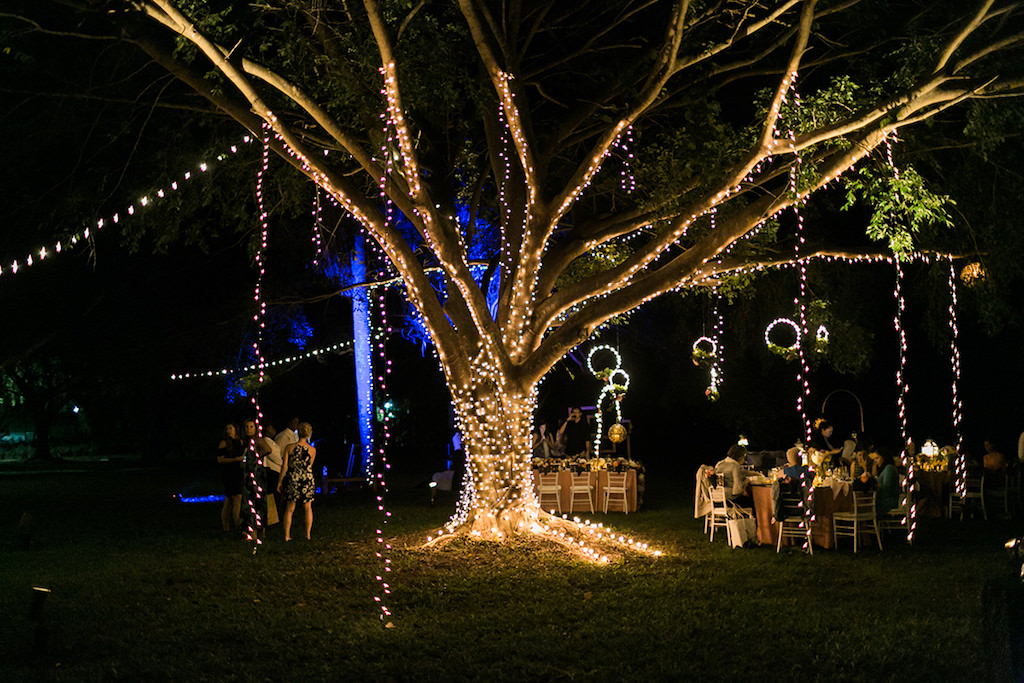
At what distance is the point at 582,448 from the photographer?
19016 mm

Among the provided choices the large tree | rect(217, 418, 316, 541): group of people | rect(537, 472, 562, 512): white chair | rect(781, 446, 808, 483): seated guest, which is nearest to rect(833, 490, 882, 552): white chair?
rect(781, 446, 808, 483): seated guest

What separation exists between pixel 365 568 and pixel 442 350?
276 cm

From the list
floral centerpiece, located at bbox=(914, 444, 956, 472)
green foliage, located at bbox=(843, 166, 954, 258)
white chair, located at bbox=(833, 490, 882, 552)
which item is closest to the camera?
green foliage, located at bbox=(843, 166, 954, 258)

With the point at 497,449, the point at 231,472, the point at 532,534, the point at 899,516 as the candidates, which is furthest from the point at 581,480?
the point at 231,472

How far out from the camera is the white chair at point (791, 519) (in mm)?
11516

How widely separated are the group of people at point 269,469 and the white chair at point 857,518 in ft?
20.3

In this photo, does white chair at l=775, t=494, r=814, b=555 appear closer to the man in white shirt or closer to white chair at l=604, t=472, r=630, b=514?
white chair at l=604, t=472, r=630, b=514

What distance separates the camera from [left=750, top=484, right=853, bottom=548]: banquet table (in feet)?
37.8

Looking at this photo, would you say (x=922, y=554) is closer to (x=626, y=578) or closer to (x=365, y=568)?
(x=626, y=578)

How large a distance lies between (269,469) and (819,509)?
7.38 metres

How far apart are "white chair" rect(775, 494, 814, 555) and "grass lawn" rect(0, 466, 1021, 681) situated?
34 cm

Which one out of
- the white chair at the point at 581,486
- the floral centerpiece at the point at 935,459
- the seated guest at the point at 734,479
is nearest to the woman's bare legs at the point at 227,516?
the white chair at the point at 581,486

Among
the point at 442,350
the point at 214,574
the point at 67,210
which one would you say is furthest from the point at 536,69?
the point at 214,574

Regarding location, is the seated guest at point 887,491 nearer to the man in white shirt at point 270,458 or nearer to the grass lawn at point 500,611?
the grass lawn at point 500,611
